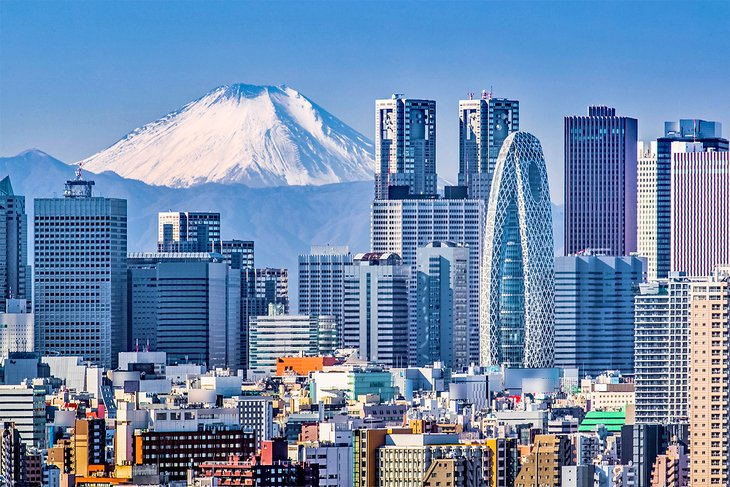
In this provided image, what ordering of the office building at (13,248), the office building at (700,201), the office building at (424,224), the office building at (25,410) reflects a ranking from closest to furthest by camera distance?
1. the office building at (25,410)
2. the office building at (13,248)
3. the office building at (424,224)
4. the office building at (700,201)

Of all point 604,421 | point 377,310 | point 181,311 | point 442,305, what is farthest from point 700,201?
point 604,421

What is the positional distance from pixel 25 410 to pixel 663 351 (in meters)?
20.6

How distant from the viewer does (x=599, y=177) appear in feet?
530

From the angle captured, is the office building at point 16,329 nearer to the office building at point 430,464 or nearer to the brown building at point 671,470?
the brown building at point 671,470

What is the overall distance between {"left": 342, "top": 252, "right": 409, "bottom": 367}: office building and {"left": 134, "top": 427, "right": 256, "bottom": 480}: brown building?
215ft

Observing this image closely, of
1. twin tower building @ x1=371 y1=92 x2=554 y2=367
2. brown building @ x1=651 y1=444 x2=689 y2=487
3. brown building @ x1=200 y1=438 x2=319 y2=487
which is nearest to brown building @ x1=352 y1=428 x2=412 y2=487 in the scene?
brown building @ x1=200 y1=438 x2=319 y2=487

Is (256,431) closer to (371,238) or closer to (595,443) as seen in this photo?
→ (595,443)

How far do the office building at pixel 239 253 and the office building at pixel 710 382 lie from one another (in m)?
69.7

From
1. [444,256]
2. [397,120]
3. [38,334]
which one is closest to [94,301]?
[38,334]

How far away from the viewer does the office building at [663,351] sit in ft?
294

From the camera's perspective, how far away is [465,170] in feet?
527

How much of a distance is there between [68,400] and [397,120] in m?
61.3

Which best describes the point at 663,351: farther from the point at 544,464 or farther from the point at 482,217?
the point at 482,217

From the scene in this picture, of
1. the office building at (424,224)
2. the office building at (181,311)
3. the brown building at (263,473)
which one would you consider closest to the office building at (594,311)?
the office building at (424,224)
